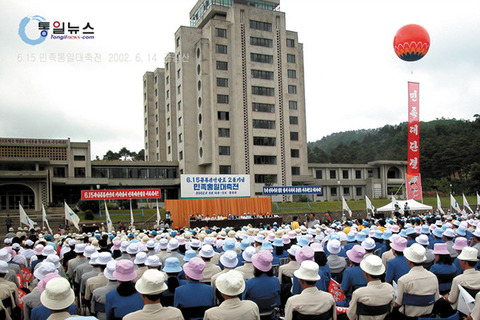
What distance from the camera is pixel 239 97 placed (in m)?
53.5

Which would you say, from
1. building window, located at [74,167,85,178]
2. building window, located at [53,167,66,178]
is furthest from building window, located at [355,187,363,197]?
building window, located at [53,167,66,178]

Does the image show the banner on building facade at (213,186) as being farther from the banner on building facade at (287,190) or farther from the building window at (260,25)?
the building window at (260,25)

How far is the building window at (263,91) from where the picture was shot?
5491 cm

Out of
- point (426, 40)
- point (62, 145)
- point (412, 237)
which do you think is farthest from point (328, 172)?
A: point (412, 237)

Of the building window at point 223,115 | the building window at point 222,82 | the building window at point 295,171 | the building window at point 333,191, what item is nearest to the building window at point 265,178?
the building window at point 295,171

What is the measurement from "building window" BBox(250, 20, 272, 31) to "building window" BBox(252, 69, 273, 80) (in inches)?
228

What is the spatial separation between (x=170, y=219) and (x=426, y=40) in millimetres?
20351

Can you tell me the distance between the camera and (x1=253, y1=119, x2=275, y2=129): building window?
54719 mm

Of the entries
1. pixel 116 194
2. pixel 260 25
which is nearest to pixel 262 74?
pixel 260 25

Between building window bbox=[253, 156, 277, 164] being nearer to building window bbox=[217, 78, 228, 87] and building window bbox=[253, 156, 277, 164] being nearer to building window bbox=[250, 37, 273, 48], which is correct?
building window bbox=[217, 78, 228, 87]

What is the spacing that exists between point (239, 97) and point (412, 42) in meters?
30.7

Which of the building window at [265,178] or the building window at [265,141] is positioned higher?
the building window at [265,141]

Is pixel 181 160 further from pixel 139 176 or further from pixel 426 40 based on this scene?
pixel 426 40

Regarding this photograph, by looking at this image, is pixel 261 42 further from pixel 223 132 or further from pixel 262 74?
pixel 223 132
